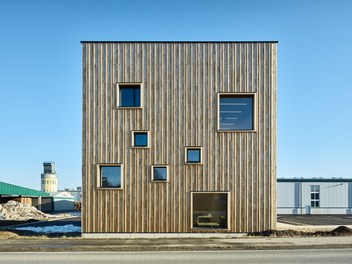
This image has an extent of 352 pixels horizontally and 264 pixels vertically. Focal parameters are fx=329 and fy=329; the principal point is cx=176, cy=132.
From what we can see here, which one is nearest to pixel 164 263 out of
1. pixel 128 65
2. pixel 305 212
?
pixel 128 65

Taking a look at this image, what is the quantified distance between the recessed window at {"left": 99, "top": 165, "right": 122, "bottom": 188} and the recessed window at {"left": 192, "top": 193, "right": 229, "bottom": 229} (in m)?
4.29

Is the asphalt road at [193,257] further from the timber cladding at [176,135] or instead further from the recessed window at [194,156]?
the recessed window at [194,156]

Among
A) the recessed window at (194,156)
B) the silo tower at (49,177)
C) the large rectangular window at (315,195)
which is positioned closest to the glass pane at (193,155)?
the recessed window at (194,156)

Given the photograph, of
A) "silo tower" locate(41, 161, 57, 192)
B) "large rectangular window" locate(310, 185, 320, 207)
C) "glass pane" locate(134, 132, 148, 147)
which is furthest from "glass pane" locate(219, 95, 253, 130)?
"silo tower" locate(41, 161, 57, 192)

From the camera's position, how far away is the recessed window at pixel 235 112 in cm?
1864

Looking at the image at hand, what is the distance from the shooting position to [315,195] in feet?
151

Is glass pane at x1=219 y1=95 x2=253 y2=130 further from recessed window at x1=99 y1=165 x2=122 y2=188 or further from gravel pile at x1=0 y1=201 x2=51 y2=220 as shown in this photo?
gravel pile at x1=0 y1=201 x2=51 y2=220

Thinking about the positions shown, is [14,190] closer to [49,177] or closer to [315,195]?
[315,195]

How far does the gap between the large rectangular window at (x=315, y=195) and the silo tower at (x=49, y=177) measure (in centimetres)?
8405

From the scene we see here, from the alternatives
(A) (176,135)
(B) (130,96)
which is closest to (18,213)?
(B) (130,96)

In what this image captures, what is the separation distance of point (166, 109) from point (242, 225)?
7.69 meters

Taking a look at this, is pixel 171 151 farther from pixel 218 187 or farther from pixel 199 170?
pixel 218 187

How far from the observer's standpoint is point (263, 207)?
1828 cm

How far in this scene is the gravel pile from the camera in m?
38.7
